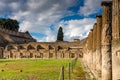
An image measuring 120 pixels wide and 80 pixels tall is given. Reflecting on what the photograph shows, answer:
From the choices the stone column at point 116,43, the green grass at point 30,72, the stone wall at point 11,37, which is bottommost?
the green grass at point 30,72

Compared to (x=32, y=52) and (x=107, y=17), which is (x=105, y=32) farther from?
(x=32, y=52)

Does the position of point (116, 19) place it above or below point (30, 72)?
Result: above

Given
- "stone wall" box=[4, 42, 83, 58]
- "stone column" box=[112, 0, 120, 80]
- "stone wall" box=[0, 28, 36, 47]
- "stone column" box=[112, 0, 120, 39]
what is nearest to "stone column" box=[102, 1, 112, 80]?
"stone column" box=[112, 0, 120, 80]

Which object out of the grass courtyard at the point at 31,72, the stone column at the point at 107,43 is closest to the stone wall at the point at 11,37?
the grass courtyard at the point at 31,72

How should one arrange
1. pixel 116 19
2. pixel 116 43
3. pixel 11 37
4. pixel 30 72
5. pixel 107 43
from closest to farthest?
pixel 116 43 → pixel 116 19 → pixel 107 43 → pixel 30 72 → pixel 11 37

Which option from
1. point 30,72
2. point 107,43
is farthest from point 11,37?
point 107,43

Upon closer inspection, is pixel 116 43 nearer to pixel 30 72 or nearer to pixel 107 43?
pixel 107 43

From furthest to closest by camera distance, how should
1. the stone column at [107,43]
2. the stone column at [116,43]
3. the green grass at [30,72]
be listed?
the green grass at [30,72] → the stone column at [107,43] → the stone column at [116,43]

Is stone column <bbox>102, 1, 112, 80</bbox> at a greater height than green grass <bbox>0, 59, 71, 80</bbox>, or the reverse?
stone column <bbox>102, 1, 112, 80</bbox>

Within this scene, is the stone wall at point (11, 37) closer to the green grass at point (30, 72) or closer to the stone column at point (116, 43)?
the green grass at point (30, 72)

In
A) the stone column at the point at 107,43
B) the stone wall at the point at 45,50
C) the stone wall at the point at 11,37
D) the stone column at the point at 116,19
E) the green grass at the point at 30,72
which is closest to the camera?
the stone column at the point at 116,19

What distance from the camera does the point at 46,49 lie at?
273 feet

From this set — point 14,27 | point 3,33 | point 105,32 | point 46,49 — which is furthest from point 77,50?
point 105,32

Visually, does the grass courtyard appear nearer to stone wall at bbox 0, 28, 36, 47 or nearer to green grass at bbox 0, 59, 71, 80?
green grass at bbox 0, 59, 71, 80
